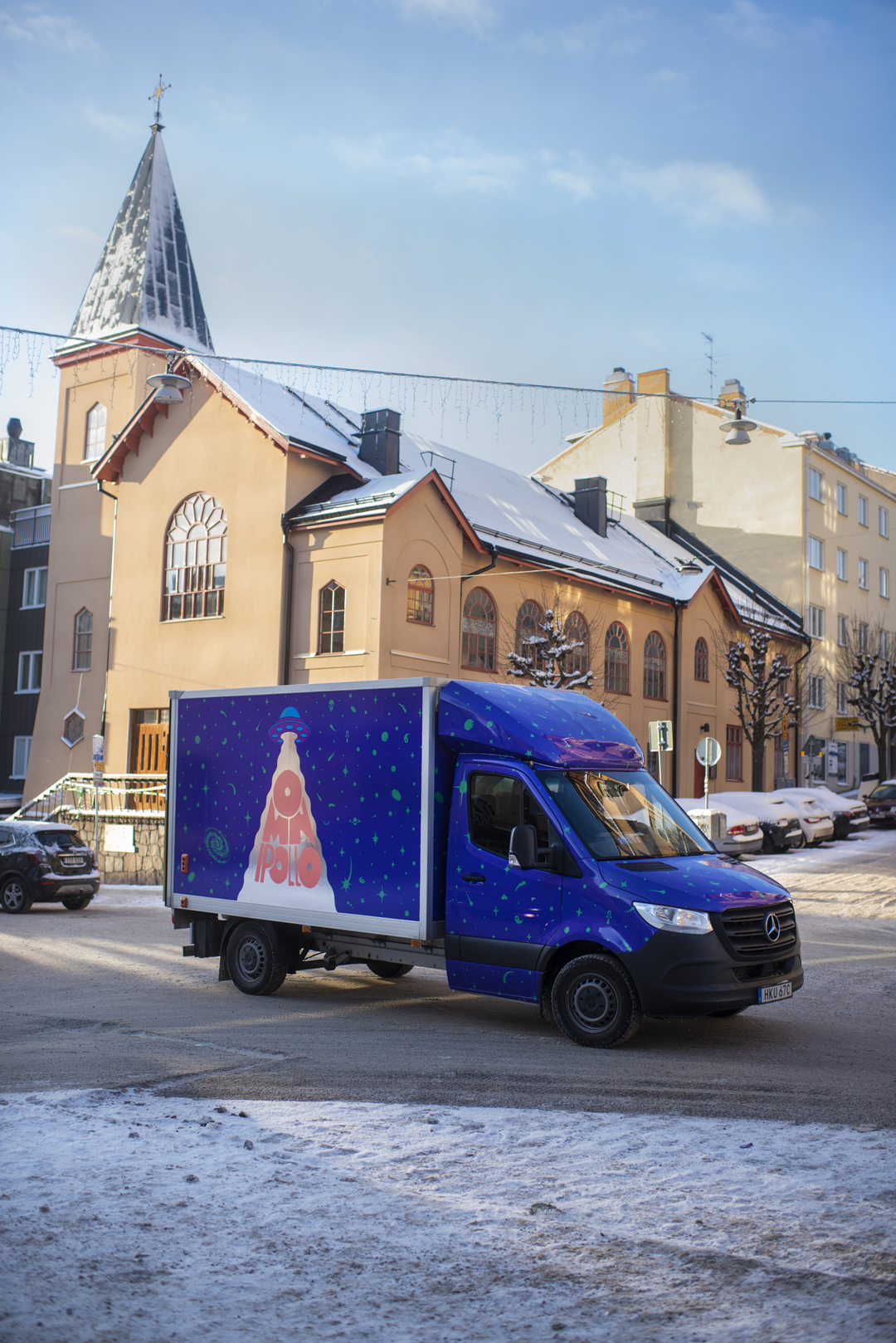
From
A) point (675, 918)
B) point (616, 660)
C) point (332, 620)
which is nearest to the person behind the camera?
point (675, 918)

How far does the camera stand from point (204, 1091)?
6.92 metres

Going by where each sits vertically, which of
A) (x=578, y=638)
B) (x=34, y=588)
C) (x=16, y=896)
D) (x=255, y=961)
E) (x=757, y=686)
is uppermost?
(x=34, y=588)

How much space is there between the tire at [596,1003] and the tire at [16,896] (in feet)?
44.0

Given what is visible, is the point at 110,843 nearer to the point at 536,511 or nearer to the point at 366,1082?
the point at 536,511

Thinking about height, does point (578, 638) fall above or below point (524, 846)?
above

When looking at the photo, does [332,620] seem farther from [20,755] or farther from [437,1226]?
[437,1226]

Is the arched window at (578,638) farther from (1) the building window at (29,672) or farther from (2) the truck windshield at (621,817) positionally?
(2) the truck windshield at (621,817)

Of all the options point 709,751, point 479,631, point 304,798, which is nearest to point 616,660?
point 479,631

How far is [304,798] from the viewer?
10.3 m

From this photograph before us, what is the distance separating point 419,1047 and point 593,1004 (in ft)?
4.21

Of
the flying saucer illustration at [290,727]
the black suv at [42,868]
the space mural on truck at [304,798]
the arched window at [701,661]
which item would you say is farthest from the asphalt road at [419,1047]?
the arched window at [701,661]

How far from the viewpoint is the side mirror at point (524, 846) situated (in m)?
8.65

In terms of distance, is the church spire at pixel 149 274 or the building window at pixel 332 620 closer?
the building window at pixel 332 620

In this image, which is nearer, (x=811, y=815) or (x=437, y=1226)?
(x=437, y=1226)
